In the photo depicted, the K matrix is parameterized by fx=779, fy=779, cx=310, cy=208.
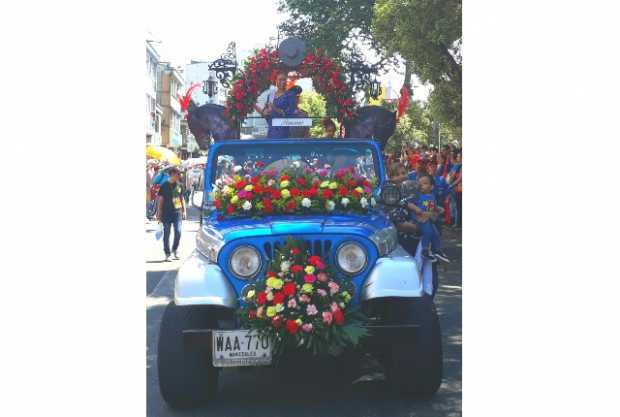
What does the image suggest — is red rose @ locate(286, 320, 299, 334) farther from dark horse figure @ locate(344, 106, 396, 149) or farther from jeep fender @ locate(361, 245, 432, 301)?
dark horse figure @ locate(344, 106, 396, 149)

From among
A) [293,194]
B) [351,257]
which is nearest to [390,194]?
[293,194]

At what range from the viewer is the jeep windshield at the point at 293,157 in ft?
20.4

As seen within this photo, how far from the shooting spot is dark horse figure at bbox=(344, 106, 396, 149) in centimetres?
718

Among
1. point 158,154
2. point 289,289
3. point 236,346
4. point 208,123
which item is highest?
point 158,154

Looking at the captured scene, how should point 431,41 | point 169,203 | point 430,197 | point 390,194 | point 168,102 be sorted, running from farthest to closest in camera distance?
point 168,102, point 431,41, point 169,203, point 430,197, point 390,194

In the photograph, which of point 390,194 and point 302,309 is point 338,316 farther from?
point 390,194

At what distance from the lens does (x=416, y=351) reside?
5098mm

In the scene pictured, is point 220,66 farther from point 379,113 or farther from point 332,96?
point 379,113

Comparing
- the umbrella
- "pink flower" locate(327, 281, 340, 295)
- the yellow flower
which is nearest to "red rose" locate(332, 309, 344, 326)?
"pink flower" locate(327, 281, 340, 295)

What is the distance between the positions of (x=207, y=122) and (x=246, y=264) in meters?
2.36

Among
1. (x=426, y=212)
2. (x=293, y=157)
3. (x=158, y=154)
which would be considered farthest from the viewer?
(x=158, y=154)

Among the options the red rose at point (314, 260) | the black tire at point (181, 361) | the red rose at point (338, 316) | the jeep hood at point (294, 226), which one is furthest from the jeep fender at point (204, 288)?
the red rose at point (338, 316)

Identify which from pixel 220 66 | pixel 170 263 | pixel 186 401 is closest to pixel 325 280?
pixel 186 401

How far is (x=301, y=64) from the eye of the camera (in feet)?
23.7
